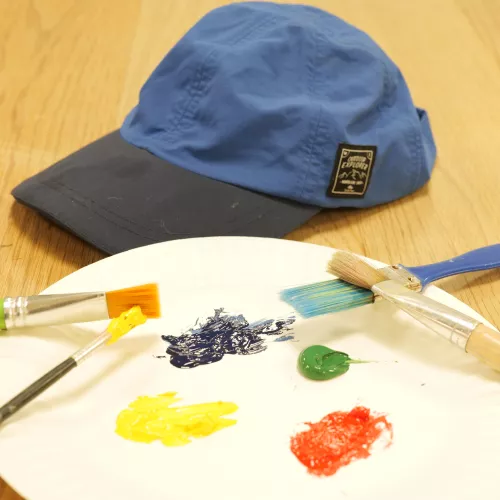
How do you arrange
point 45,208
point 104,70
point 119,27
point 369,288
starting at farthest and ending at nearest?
point 119,27
point 104,70
point 45,208
point 369,288

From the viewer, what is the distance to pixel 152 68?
103cm

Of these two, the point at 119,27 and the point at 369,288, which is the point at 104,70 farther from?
the point at 369,288

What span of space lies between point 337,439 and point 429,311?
0.13 m

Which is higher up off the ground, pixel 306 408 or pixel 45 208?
pixel 45 208

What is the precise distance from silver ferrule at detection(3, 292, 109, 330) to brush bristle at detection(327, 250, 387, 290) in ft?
0.65

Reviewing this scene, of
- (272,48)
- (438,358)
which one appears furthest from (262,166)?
(438,358)

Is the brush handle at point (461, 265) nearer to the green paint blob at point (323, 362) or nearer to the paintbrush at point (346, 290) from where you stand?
the paintbrush at point (346, 290)

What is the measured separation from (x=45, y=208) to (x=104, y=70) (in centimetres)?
41

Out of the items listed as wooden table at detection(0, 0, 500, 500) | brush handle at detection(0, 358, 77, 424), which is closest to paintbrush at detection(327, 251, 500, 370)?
wooden table at detection(0, 0, 500, 500)

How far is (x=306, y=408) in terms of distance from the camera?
50 cm

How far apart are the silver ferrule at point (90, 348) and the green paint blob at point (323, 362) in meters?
0.15

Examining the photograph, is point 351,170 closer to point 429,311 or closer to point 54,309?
point 429,311

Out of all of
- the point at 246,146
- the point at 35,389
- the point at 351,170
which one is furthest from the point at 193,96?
the point at 35,389

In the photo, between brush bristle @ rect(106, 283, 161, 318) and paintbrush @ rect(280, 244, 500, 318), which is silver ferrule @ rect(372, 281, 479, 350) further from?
brush bristle @ rect(106, 283, 161, 318)
